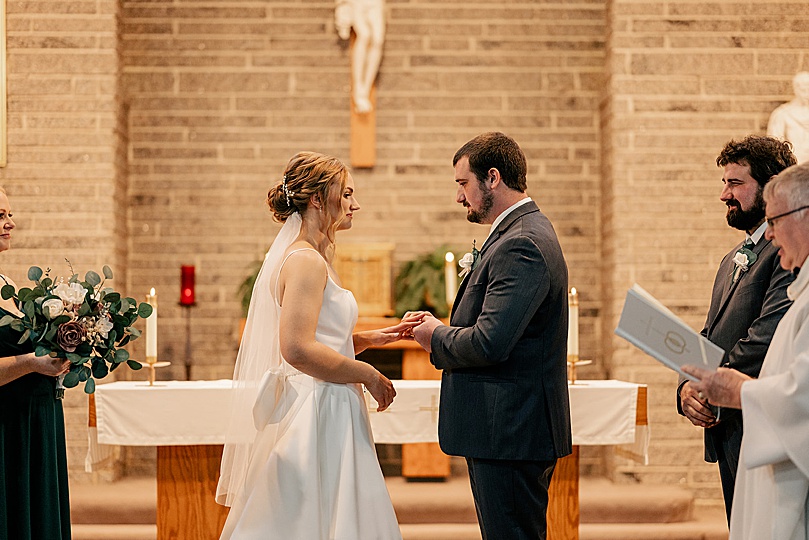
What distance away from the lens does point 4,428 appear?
294cm

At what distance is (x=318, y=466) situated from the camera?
2.83 meters

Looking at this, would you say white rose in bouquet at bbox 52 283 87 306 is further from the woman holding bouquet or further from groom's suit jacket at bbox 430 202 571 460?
groom's suit jacket at bbox 430 202 571 460

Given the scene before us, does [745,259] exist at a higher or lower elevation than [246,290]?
higher

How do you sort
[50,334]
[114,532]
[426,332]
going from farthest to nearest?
[114,532] < [426,332] < [50,334]

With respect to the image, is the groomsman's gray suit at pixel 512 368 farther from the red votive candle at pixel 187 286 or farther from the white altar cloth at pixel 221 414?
the red votive candle at pixel 187 286

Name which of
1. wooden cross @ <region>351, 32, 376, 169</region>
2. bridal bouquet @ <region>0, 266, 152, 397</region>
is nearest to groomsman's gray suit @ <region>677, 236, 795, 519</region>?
bridal bouquet @ <region>0, 266, 152, 397</region>

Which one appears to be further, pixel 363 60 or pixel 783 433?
pixel 363 60

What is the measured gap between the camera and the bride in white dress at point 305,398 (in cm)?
279

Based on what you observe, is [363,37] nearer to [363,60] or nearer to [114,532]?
[363,60]

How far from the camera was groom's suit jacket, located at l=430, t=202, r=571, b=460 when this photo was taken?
2.70 meters

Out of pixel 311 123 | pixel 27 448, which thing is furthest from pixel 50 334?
pixel 311 123

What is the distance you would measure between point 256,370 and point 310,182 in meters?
0.64

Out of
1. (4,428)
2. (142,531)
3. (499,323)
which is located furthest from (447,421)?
(142,531)

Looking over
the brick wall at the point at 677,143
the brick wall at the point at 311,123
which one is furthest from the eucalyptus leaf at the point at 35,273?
the brick wall at the point at 677,143
